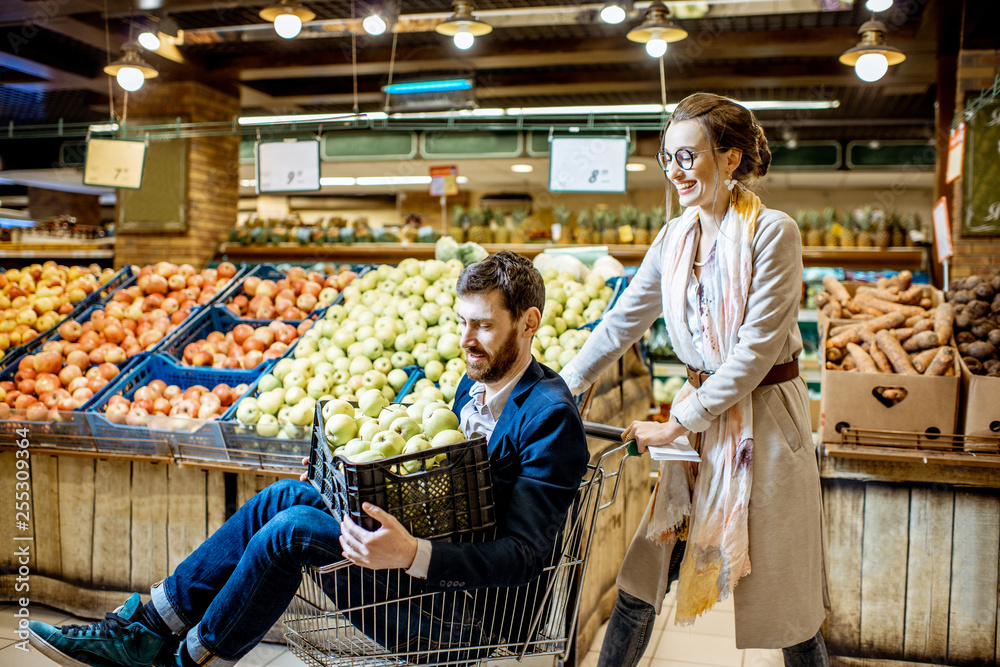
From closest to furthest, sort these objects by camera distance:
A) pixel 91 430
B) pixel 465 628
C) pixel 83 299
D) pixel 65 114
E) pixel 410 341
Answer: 1. pixel 465 628
2. pixel 91 430
3. pixel 410 341
4. pixel 83 299
5. pixel 65 114

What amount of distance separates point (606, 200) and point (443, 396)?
1044 centimetres

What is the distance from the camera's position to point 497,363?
1.72 metres

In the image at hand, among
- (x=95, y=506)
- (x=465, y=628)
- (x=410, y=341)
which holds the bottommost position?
(x=95, y=506)

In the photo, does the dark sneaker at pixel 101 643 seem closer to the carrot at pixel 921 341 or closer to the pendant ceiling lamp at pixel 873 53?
the carrot at pixel 921 341

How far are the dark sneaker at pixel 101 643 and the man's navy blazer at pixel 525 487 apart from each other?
0.78 m

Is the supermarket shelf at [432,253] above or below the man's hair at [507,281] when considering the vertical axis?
above

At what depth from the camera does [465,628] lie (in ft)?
5.18

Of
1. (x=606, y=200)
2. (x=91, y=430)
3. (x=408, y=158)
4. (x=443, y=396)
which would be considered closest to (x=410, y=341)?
(x=443, y=396)

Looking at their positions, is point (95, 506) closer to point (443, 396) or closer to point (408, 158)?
point (443, 396)

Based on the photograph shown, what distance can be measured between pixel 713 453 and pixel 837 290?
2.01 m

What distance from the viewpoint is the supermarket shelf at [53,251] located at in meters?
6.99

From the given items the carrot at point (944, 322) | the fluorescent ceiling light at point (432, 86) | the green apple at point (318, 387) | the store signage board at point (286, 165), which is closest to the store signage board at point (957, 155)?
the carrot at point (944, 322)

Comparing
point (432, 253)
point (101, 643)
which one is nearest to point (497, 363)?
point (101, 643)

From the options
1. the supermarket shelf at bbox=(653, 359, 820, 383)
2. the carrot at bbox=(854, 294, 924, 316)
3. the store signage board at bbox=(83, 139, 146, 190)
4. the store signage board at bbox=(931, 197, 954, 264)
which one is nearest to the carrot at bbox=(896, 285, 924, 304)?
the carrot at bbox=(854, 294, 924, 316)
